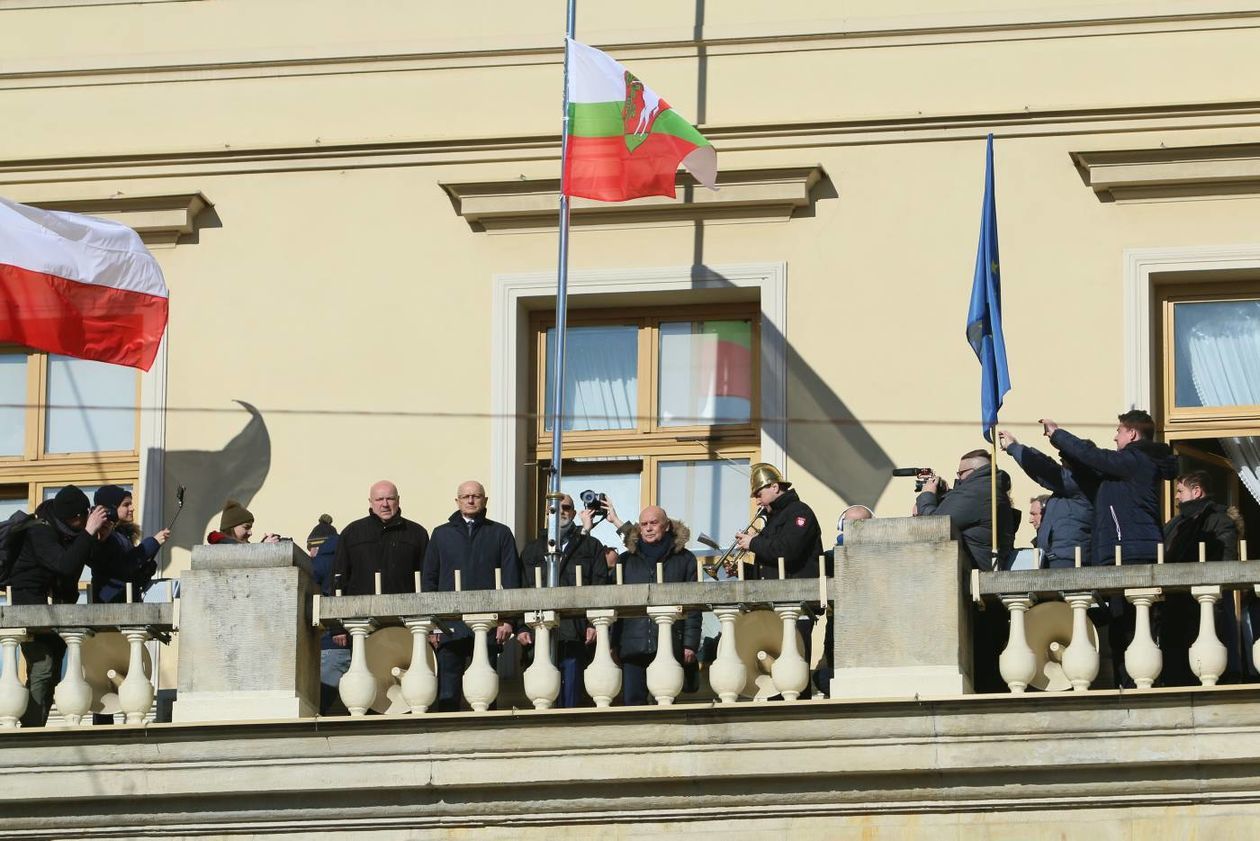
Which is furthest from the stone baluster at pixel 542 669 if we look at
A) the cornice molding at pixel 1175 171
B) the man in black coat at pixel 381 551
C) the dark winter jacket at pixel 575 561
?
the cornice molding at pixel 1175 171

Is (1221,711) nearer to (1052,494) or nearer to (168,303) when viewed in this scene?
(1052,494)

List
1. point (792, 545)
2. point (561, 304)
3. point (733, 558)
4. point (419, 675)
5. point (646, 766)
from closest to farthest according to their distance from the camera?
point (646, 766)
point (419, 675)
point (792, 545)
point (733, 558)
point (561, 304)

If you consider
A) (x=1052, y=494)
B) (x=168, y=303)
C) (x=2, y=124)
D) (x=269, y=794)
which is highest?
(x=2, y=124)

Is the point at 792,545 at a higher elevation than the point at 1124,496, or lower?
lower

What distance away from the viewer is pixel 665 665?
14469mm

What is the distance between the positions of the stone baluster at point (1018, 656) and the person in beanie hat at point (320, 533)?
4.25 metres

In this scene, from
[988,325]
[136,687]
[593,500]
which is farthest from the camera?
[593,500]

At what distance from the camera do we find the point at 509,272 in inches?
725

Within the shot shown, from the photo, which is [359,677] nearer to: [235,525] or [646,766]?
[646,766]

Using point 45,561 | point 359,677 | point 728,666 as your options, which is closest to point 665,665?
point 728,666

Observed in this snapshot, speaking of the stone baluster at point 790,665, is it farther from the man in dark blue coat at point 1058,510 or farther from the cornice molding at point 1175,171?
the cornice molding at point 1175,171

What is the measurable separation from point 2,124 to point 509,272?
10.8 feet

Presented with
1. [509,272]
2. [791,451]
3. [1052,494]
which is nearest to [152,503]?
[509,272]

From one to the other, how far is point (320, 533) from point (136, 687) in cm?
243
